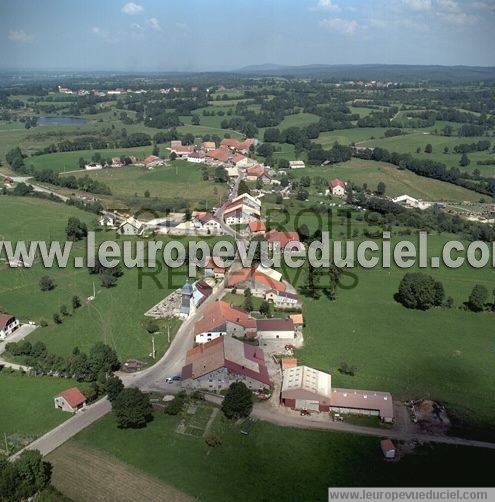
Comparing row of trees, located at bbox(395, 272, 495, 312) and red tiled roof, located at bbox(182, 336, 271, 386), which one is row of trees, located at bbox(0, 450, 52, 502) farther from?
row of trees, located at bbox(395, 272, 495, 312)

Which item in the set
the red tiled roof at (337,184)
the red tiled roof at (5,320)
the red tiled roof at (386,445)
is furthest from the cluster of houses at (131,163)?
the red tiled roof at (386,445)

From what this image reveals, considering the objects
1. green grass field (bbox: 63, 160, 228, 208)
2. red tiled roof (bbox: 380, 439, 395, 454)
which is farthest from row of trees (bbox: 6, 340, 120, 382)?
green grass field (bbox: 63, 160, 228, 208)

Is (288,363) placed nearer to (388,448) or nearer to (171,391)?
(171,391)

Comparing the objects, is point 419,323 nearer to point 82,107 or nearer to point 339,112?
point 339,112

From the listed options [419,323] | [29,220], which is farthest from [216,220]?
[419,323]

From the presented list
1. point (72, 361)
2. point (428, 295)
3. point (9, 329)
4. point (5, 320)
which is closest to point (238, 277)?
point (428, 295)

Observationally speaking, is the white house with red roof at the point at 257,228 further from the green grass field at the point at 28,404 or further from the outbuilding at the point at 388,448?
the outbuilding at the point at 388,448
